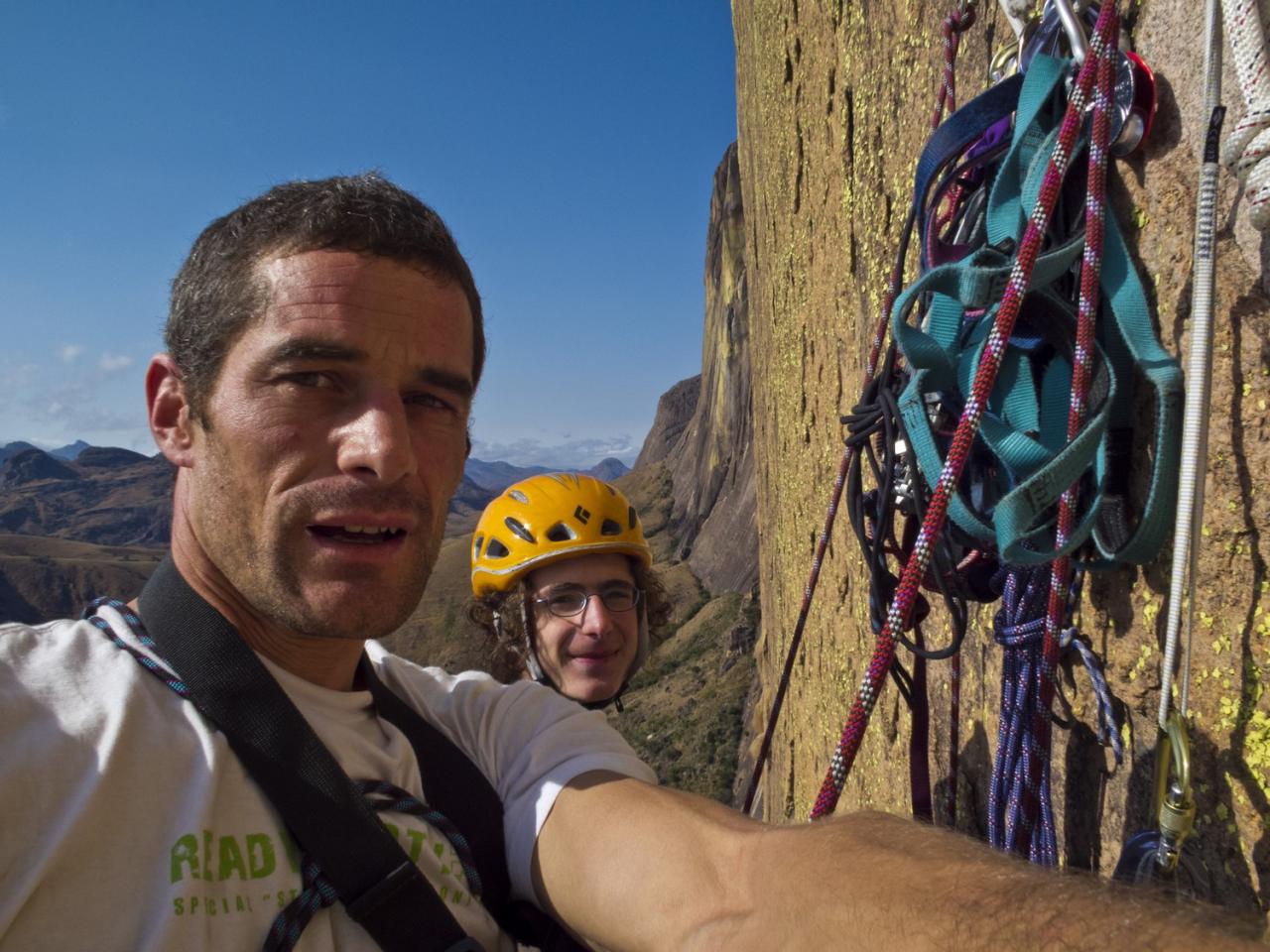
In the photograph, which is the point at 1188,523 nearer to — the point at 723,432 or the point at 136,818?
the point at 136,818

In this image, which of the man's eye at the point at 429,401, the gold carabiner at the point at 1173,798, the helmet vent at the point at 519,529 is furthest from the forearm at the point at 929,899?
the helmet vent at the point at 519,529

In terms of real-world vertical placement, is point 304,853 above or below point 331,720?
below

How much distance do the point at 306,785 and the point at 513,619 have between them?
241 cm

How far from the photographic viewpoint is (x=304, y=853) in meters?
1.25

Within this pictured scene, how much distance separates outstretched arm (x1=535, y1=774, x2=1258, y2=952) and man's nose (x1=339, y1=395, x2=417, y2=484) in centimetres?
75

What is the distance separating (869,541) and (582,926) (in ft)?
3.26

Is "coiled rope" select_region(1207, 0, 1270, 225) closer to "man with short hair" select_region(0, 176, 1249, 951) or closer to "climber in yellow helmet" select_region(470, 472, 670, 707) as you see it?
"man with short hair" select_region(0, 176, 1249, 951)

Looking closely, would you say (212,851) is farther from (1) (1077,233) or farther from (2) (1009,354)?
(1) (1077,233)

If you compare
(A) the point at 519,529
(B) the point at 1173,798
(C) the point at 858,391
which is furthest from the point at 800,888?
(A) the point at 519,529

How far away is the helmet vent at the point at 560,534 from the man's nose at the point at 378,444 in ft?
7.59

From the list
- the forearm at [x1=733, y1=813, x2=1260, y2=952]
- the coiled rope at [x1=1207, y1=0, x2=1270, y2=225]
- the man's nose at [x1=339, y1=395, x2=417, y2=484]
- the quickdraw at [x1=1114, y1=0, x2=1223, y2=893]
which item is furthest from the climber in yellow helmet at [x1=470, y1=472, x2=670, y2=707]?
the coiled rope at [x1=1207, y1=0, x2=1270, y2=225]

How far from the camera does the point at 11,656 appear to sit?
120 cm

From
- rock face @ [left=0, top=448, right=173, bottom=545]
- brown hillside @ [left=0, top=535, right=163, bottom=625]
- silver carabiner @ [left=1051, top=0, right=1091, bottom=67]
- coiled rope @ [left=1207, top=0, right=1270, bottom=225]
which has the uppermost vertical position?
rock face @ [left=0, top=448, right=173, bottom=545]

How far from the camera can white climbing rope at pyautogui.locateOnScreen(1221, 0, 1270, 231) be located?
39.1 inches
